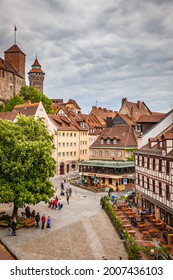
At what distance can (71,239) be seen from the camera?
64.4 ft

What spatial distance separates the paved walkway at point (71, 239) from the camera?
1689 cm

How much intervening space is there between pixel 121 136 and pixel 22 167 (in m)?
26.8

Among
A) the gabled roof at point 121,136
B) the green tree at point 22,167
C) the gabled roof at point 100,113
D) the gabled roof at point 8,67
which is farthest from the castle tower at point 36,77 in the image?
the green tree at point 22,167

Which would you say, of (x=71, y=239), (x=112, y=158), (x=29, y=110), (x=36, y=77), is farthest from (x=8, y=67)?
(x=71, y=239)

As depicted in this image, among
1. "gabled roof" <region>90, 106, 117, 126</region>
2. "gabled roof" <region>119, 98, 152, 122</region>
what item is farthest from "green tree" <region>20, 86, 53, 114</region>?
"gabled roof" <region>119, 98, 152, 122</region>

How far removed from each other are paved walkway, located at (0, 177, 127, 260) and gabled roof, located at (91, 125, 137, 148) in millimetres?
18687

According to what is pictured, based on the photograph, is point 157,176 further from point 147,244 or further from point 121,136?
point 121,136

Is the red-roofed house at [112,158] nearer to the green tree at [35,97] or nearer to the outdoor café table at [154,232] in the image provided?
the outdoor café table at [154,232]

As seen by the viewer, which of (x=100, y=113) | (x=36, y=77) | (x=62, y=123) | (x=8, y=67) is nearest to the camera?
(x=62, y=123)

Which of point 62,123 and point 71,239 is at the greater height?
point 62,123

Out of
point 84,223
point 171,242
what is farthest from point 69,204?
point 171,242

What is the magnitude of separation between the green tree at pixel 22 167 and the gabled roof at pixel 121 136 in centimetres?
2350

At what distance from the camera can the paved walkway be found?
16.9 meters

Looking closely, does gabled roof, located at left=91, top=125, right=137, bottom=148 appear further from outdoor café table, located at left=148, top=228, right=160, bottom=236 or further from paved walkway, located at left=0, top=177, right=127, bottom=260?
outdoor café table, located at left=148, top=228, right=160, bottom=236
